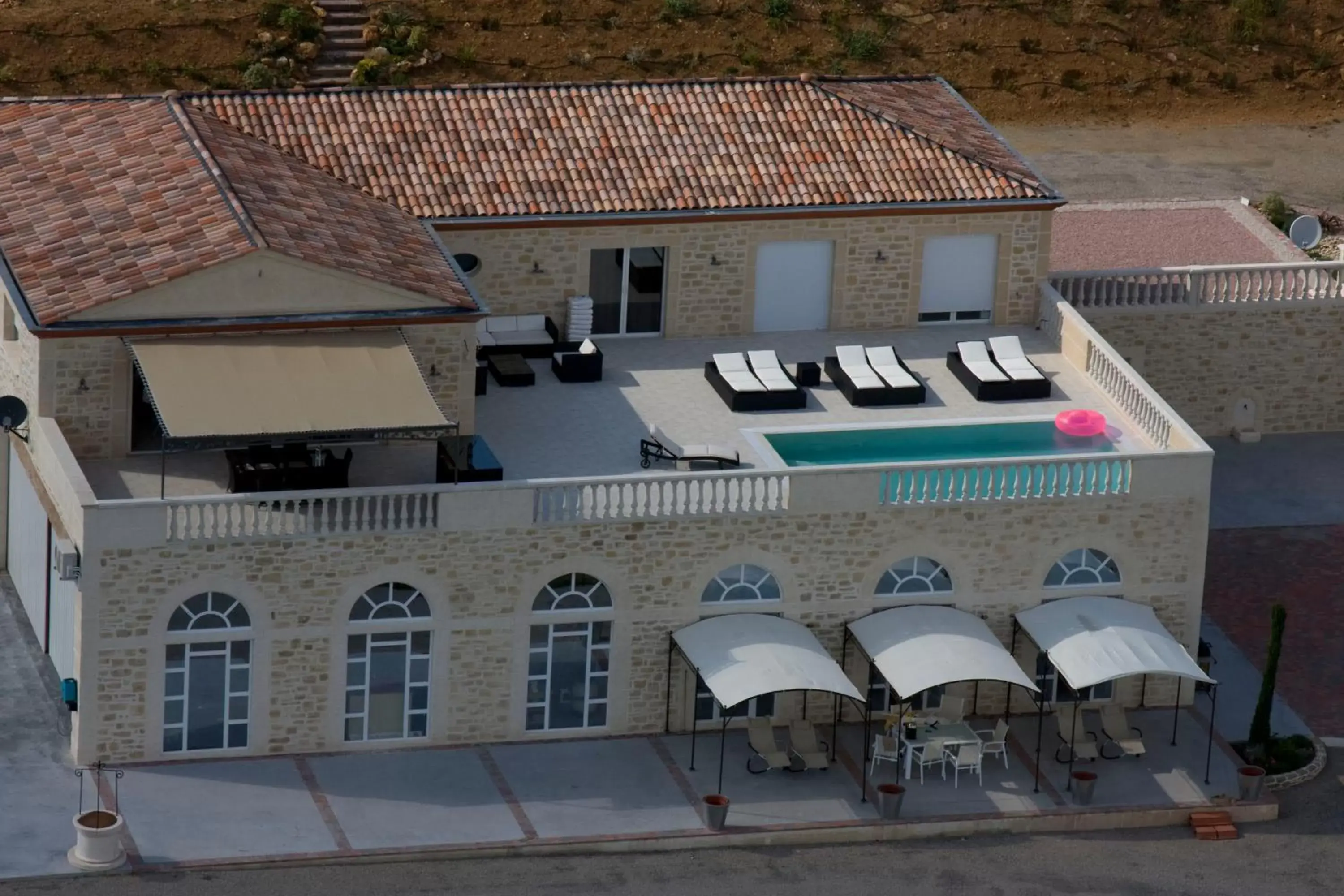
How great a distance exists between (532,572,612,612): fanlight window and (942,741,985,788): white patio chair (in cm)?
613

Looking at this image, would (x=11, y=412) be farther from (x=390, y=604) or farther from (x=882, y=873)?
(x=882, y=873)

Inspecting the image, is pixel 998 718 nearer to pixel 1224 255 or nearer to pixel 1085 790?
pixel 1085 790

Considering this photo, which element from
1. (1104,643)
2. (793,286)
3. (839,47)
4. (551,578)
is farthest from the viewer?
(839,47)

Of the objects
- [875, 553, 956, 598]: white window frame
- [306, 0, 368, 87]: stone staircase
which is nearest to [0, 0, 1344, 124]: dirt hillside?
[306, 0, 368, 87]: stone staircase

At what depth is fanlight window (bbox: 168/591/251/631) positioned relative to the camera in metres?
48.3

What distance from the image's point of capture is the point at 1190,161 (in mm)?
77062

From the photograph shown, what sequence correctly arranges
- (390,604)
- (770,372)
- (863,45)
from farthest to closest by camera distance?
(863,45) < (770,372) < (390,604)

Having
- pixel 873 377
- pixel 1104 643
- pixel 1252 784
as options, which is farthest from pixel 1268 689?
pixel 873 377

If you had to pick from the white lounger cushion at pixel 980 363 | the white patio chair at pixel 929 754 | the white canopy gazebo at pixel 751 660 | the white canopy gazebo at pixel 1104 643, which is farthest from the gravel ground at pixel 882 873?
the white lounger cushion at pixel 980 363

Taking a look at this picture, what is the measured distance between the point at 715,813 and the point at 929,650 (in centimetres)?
459

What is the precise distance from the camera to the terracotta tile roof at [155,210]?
49906 mm

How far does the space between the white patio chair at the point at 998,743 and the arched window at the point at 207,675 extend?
1205 cm

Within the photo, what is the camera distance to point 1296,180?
76.4 metres

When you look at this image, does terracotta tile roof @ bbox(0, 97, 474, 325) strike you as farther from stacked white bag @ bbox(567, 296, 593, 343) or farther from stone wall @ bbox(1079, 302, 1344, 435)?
stone wall @ bbox(1079, 302, 1344, 435)
